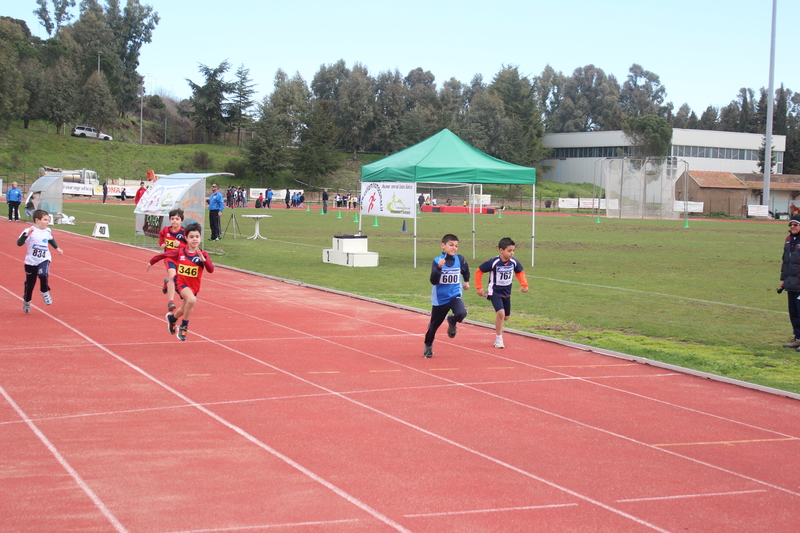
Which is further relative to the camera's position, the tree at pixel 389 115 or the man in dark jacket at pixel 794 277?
the tree at pixel 389 115

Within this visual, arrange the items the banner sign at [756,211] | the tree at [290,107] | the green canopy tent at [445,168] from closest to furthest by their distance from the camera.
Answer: the green canopy tent at [445,168] → the banner sign at [756,211] → the tree at [290,107]

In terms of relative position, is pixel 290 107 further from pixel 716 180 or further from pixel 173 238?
pixel 173 238

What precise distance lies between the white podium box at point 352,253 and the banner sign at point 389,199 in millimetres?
940

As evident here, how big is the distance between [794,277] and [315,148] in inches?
3218

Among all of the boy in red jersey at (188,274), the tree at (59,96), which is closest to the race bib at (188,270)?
the boy in red jersey at (188,274)

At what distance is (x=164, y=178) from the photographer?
2450 centimetres

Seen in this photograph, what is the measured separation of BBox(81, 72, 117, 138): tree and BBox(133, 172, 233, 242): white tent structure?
74.6 meters

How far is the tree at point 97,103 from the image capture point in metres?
91.2

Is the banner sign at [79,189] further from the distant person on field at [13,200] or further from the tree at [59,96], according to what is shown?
the distant person on field at [13,200]

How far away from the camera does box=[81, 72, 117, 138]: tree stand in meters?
91.2

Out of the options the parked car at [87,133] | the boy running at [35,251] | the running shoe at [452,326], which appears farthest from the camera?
the parked car at [87,133]

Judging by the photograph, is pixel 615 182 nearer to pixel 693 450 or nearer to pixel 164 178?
pixel 164 178

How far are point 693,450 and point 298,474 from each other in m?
3.33

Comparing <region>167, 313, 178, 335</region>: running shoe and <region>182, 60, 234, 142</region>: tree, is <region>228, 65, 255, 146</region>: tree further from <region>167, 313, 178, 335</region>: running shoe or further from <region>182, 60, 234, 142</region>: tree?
<region>167, 313, 178, 335</region>: running shoe
